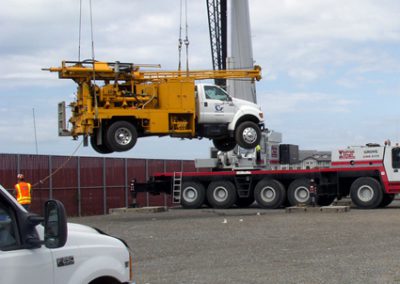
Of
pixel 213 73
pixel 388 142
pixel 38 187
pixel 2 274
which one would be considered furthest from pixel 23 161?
pixel 2 274

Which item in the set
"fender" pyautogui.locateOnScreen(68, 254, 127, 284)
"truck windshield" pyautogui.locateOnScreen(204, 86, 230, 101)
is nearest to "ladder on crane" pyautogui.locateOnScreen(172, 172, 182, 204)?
"truck windshield" pyautogui.locateOnScreen(204, 86, 230, 101)

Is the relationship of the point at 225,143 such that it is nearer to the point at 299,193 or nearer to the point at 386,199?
the point at 299,193

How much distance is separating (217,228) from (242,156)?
11.6 metres

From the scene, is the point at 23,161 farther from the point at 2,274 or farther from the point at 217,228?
the point at 2,274

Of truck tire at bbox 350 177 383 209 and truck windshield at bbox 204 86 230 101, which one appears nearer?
truck windshield at bbox 204 86 230 101

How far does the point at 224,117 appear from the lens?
867 inches

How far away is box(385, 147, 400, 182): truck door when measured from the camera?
26734 mm

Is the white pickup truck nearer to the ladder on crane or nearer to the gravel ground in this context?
the gravel ground

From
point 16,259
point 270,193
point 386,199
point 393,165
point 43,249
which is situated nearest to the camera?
point 16,259

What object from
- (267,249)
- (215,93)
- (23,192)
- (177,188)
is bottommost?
(267,249)

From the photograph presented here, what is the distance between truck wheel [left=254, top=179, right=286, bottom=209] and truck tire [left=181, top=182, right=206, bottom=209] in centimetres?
265

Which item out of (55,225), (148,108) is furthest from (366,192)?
(55,225)

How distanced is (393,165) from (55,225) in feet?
77.7

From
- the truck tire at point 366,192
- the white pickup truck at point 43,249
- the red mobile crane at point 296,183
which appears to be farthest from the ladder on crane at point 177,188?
the white pickup truck at point 43,249
